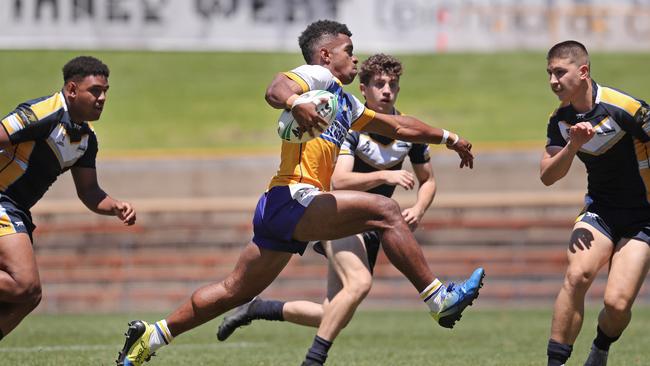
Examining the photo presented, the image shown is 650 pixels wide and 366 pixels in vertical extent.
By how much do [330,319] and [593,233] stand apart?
183 centimetres

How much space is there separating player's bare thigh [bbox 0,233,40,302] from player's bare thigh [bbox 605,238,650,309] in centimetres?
371

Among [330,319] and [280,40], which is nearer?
[330,319]

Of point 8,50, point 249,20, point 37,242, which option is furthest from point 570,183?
point 8,50

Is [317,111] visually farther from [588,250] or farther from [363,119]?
[588,250]

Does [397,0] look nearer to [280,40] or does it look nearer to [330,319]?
[280,40]

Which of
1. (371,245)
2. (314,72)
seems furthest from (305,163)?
(371,245)

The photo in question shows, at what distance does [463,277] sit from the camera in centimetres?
1706

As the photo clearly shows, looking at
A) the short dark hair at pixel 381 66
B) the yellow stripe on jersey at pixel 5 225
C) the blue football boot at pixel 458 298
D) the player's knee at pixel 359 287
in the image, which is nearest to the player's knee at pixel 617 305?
the blue football boot at pixel 458 298

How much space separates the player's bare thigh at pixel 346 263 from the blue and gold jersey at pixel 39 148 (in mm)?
1920

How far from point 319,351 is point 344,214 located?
1055mm

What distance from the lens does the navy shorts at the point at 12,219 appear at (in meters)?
7.68

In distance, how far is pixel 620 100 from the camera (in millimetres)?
7477

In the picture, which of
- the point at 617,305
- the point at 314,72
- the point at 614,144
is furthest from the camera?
the point at 614,144

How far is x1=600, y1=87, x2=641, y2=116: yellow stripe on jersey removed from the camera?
24.4 feet
